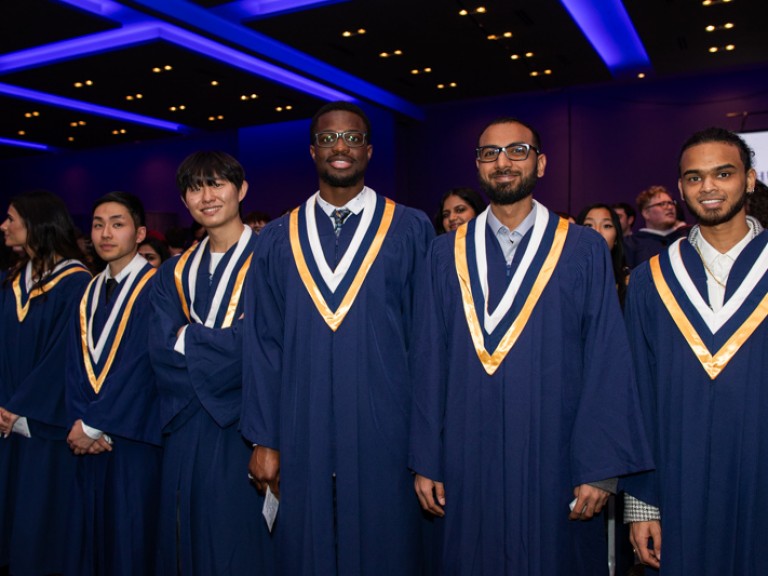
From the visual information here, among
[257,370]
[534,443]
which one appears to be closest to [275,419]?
[257,370]

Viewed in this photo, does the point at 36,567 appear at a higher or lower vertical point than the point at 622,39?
lower

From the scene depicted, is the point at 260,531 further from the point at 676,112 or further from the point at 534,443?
the point at 676,112

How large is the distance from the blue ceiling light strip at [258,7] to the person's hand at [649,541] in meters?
7.03

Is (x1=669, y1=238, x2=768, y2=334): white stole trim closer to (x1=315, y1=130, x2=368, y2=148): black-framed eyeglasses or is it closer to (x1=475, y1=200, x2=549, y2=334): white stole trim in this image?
(x1=475, y1=200, x2=549, y2=334): white stole trim

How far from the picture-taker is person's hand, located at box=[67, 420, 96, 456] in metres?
3.14

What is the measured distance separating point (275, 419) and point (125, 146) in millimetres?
15408

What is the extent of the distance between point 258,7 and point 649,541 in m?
7.70

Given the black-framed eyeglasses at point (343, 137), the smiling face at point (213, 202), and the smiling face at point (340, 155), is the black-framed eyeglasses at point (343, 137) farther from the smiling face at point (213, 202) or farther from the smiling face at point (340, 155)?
the smiling face at point (213, 202)

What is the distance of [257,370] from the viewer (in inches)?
105

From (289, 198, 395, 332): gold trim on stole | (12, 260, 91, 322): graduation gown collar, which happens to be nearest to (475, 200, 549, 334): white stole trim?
(289, 198, 395, 332): gold trim on stole

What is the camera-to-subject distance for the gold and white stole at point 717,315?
2.19 meters

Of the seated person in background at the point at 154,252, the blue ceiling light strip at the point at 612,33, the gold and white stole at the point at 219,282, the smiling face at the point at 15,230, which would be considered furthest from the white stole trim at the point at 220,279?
the blue ceiling light strip at the point at 612,33

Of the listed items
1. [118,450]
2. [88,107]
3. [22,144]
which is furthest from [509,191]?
[22,144]

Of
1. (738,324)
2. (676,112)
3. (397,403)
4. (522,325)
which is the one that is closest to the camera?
(738,324)
